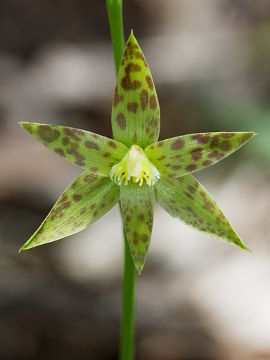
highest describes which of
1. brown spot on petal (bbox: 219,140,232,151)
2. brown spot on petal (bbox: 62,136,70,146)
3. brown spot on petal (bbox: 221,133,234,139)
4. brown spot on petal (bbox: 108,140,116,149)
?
brown spot on petal (bbox: 108,140,116,149)

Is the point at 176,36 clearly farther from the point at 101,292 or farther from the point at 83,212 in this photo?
the point at 83,212

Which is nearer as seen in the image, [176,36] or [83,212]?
[83,212]

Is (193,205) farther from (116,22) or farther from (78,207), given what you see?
(116,22)

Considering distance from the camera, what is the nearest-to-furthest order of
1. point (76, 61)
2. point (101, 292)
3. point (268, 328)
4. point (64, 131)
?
point (64, 131), point (268, 328), point (101, 292), point (76, 61)

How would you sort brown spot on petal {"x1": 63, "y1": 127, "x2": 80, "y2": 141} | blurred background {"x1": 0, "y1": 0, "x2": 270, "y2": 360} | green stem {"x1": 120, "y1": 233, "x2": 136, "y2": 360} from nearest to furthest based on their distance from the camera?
brown spot on petal {"x1": 63, "y1": 127, "x2": 80, "y2": 141}
green stem {"x1": 120, "y1": 233, "x2": 136, "y2": 360}
blurred background {"x1": 0, "y1": 0, "x2": 270, "y2": 360}

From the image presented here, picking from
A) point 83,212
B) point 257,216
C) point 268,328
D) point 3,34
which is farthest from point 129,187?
point 3,34

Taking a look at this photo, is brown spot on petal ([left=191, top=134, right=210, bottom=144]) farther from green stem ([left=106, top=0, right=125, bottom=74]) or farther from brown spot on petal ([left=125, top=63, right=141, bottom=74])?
green stem ([left=106, top=0, right=125, bottom=74])

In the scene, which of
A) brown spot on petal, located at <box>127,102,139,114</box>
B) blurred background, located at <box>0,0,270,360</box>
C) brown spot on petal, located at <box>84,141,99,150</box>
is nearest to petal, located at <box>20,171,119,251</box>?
brown spot on petal, located at <box>84,141,99,150</box>
